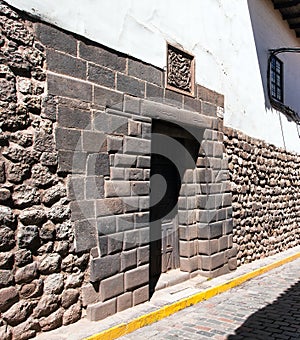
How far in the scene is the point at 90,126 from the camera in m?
3.45

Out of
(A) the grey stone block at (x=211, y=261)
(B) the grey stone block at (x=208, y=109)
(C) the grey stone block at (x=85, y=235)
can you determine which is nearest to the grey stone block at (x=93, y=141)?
(C) the grey stone block at (x=85, y=235)

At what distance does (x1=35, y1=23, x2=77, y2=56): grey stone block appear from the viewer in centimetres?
305

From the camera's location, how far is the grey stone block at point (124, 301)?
11.9ft

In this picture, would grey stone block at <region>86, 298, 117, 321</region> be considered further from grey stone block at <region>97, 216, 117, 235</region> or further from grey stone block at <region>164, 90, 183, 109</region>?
grey stone block at <region>164, 90, 183, 109</region>

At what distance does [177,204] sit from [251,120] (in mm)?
2357

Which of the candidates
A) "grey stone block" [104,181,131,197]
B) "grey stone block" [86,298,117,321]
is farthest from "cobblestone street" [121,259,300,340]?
"grey stone block" [104,181,131,197]

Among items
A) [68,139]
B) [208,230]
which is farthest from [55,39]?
[208,230]

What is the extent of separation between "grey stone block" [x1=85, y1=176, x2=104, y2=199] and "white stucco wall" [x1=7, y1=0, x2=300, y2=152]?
1.32 metres

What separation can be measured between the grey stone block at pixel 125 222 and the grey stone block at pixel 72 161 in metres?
0.67

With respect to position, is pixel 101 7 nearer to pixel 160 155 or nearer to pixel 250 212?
pixel 160 155

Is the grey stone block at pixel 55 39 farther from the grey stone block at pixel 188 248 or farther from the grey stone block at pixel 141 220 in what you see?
the grey stone block at pixel 188 248

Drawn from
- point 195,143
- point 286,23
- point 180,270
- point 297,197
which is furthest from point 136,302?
point 286,23

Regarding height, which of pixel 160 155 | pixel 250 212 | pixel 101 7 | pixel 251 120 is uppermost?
pixel 101 7

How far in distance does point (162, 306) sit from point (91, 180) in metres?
1.57
